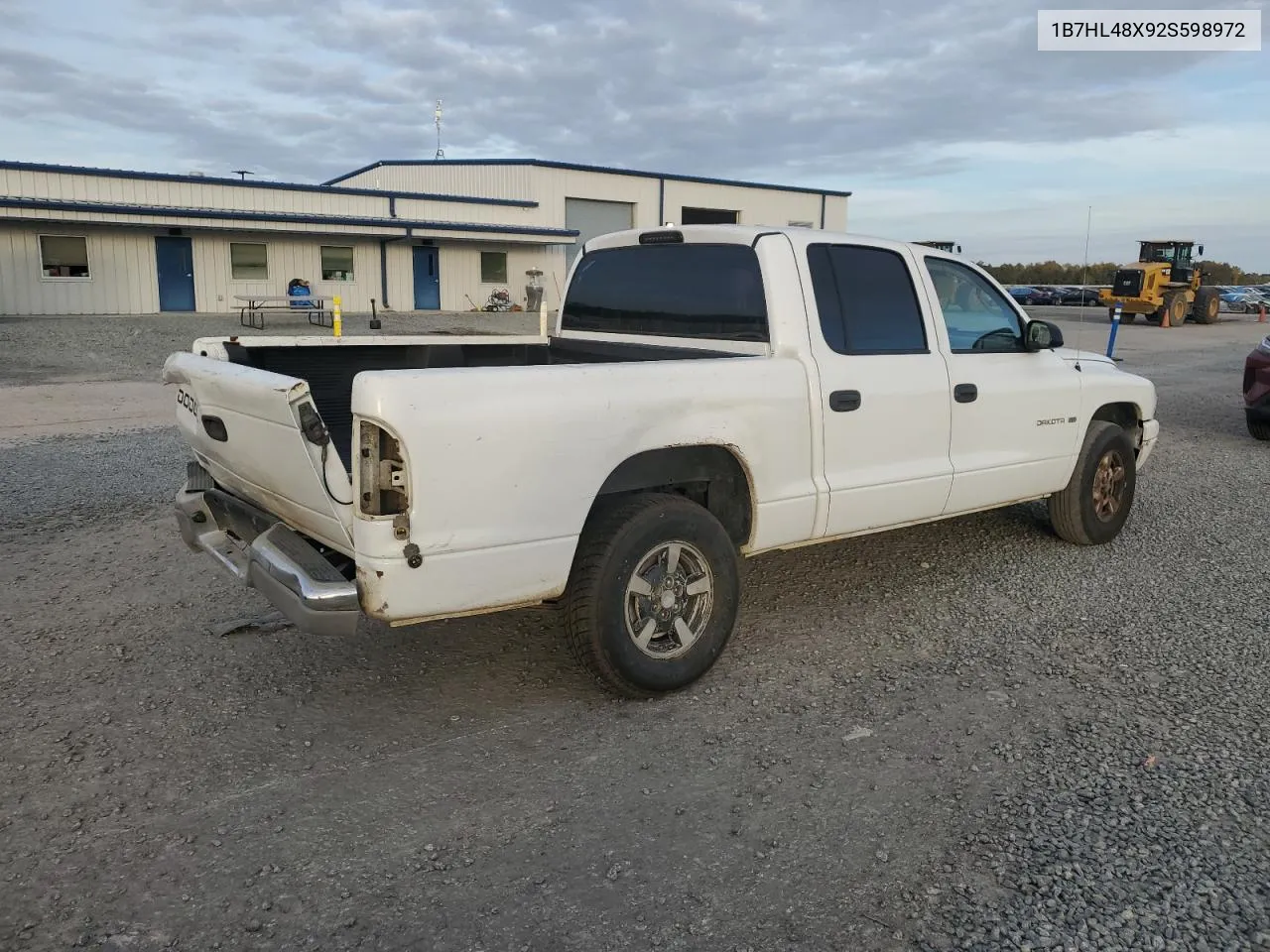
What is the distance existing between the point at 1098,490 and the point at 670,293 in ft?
10.5

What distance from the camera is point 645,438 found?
387 cm

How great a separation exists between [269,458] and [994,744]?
291 centimetres

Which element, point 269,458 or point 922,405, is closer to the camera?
point 269,458

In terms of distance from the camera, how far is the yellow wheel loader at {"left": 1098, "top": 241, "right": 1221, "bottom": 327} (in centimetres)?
3484

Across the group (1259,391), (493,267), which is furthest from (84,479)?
(493,267)

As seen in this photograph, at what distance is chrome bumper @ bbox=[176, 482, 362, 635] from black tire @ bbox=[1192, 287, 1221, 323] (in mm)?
40073

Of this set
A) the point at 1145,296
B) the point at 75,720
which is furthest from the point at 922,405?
the point at 1145,296

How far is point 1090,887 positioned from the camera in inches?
112

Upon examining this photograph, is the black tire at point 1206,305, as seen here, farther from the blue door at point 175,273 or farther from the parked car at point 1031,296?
the blue door at point 175,273

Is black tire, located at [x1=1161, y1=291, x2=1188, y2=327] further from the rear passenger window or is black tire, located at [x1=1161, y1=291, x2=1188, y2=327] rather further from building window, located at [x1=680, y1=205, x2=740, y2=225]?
the rear passenger window

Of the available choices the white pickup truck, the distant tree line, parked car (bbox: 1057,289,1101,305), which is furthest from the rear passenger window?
the distant tree line

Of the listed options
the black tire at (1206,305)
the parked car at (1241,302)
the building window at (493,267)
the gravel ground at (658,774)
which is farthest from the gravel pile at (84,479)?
the parked car at (1241,302)

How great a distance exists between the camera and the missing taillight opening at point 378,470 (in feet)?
10.8

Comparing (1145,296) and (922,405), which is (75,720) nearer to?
(922,405)
